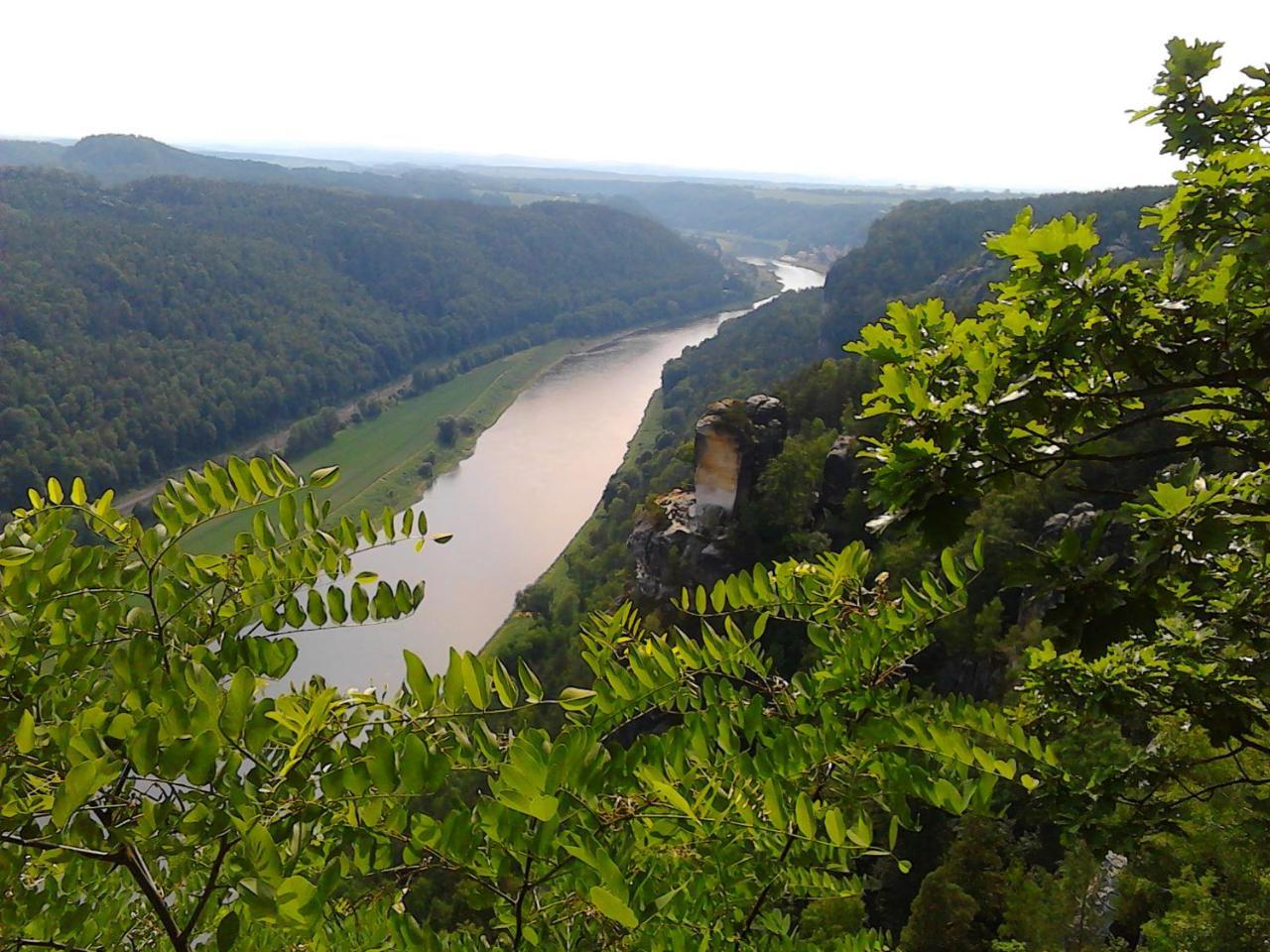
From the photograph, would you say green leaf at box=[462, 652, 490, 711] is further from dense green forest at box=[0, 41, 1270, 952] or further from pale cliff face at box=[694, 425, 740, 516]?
pale cliff face at box=[694, 425, 740, 516]

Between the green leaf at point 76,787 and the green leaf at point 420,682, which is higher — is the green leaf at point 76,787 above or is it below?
above

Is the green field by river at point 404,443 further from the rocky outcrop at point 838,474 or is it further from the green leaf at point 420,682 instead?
the green leaf at point 420,682

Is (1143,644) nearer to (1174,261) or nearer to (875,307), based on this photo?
(1174,261)

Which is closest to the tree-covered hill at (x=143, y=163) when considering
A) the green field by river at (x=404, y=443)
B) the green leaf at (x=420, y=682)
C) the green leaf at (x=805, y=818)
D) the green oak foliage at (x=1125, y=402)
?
the green field by river at (x=404, y=443)

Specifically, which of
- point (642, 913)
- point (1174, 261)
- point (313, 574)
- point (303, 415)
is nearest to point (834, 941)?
point (642, 913)

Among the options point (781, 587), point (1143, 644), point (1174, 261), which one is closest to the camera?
point (781, 587)

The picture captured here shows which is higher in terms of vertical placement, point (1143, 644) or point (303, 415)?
point (1143, 644)
